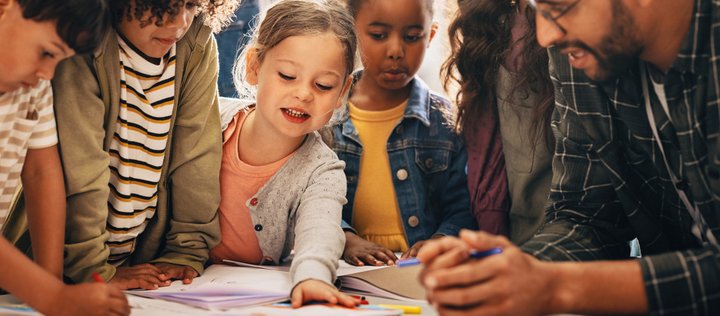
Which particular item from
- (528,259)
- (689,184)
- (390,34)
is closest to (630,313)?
(528,259)

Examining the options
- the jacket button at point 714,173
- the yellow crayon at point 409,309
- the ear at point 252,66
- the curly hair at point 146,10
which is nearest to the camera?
the jacket button at point 714,173

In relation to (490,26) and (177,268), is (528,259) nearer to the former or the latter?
(177,268)

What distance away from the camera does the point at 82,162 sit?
1379 millimetres

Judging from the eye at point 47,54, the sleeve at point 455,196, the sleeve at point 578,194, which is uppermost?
the eye at point 47,54

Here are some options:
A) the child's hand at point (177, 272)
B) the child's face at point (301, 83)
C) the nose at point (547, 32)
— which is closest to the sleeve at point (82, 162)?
the child's hand at point (177, 272)

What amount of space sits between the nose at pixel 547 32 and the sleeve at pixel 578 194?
18 cm

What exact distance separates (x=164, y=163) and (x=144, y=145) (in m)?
0.08

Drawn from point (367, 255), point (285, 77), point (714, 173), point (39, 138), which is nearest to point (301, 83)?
point (285, 77)

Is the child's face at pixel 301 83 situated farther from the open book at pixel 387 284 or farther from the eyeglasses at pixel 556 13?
the eyeglasses at pixel 556 13

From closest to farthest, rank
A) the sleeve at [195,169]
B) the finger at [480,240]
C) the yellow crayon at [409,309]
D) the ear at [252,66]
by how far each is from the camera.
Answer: the finger at [480,240], the yellow crayon at [409,309], the sleeve at [195,169], the ear at [252,66]

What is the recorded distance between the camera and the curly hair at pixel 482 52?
5.79 ft

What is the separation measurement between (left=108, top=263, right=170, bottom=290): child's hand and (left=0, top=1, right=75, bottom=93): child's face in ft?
1.45

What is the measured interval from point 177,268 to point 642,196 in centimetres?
88

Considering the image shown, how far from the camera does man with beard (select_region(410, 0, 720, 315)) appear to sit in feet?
3.31
